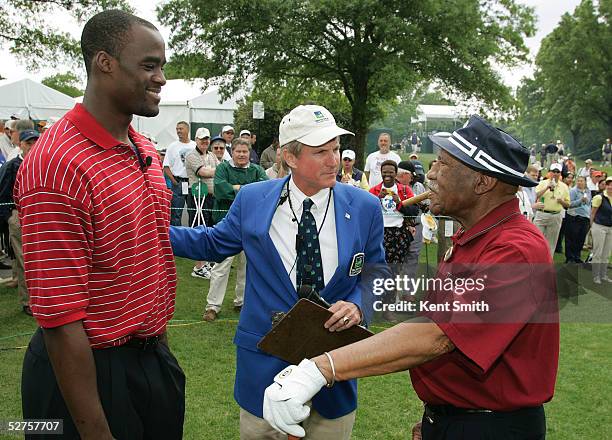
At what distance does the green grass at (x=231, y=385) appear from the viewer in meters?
5.25

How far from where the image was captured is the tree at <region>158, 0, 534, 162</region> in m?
18.6

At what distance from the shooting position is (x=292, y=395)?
6.46 feet

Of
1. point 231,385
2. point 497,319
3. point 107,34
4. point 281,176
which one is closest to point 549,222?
point 281,176

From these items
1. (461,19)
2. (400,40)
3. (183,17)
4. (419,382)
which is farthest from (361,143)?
(419,382)

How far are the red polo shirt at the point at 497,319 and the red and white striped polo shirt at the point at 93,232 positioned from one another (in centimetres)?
109

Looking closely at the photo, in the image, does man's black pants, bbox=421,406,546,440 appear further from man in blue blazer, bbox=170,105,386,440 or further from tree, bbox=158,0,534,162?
tree, bbox=158,0,534,162

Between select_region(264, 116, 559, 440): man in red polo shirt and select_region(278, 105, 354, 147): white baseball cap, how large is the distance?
0.69 m

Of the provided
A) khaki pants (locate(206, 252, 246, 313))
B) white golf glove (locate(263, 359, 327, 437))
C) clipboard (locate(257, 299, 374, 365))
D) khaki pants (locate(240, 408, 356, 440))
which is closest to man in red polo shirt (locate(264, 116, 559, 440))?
white golf glove (locate(263, 359, 327, 437))

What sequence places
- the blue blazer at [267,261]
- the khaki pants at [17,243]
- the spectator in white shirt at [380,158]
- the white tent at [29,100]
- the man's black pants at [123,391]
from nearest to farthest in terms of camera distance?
the man's black pants at [123,391], the blue blazer at [267,261], the khaki pants at [17,243], the spectator in white shirt at [380,158], the white tent at [29,100]

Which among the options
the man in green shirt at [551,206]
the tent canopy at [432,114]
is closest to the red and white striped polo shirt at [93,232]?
the man in green shirt at [551,206]

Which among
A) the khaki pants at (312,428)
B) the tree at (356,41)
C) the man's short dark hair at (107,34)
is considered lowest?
the khaki pants at (312,428)

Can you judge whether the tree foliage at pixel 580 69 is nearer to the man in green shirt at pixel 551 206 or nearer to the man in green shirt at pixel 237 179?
the man in green shirt at pixel 551 206

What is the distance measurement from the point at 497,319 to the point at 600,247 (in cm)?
1167

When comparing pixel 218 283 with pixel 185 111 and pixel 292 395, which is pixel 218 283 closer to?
pixel 292 395
